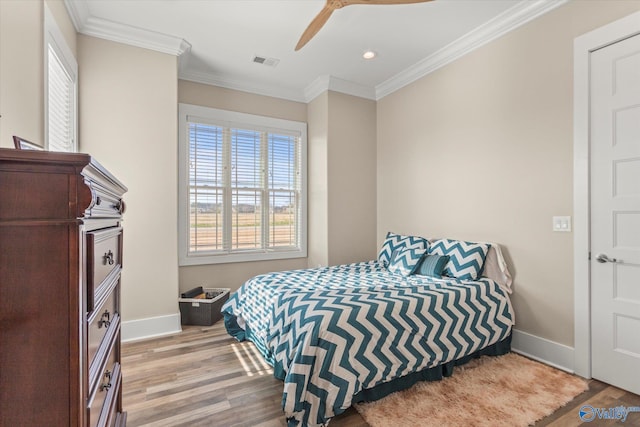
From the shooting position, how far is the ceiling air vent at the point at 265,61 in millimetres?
3584

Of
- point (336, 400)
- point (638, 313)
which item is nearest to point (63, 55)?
point (336, 400)

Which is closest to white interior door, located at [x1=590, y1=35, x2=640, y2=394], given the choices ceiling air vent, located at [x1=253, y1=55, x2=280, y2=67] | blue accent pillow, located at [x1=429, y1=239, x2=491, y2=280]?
blue accent pillow, located at [x1=429, y1=239, x2=491, y2=280]

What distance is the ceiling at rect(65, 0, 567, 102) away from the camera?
2.70m

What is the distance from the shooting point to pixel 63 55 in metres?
2.42

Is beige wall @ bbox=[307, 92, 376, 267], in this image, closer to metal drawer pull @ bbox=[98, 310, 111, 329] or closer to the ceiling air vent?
the ceiling air vent

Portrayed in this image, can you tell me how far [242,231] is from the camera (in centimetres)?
415

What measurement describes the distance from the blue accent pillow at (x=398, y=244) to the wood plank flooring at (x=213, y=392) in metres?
1.67

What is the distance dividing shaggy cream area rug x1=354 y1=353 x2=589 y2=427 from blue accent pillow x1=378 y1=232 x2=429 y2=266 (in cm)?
125

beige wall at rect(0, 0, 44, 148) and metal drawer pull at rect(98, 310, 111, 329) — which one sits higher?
beige wall at rect(0, 0, 44, 148)

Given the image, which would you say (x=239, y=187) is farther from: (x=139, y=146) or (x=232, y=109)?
(x=139, y=146)

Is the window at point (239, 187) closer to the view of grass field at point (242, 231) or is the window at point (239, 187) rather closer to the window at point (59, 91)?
the view of grass field at point (242, 231)

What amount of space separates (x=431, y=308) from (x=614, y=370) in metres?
1.33

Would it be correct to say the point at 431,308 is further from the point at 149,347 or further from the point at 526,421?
the point at 149,347

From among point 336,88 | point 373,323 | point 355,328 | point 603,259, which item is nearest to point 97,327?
point 355,328
